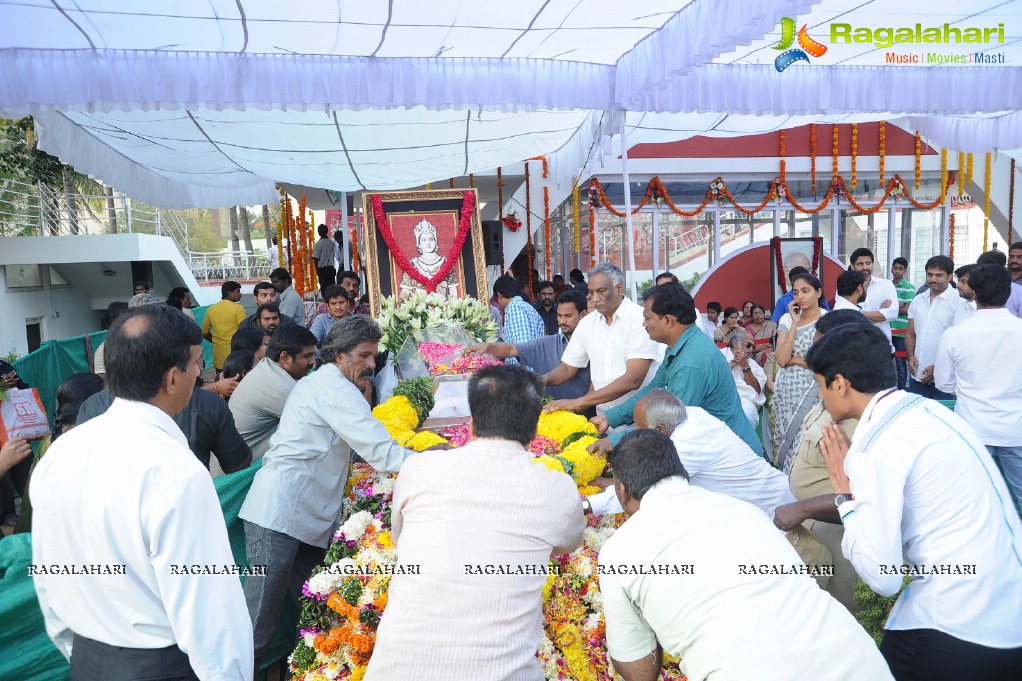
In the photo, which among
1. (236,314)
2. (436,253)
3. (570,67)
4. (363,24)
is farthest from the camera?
(236,314)

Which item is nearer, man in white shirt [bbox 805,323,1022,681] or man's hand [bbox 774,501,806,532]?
man in white shirt [bbox 805,323,1022,681]

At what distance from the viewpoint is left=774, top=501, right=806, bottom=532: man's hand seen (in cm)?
258

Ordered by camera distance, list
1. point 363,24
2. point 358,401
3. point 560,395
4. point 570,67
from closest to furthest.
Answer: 1. point 358,401
2. point 363,24
3. point 560,395
4. point 570,67

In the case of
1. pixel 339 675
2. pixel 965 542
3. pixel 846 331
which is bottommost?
pixel 339 675

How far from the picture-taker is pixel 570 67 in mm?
5641

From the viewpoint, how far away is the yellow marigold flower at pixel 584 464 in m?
3.09

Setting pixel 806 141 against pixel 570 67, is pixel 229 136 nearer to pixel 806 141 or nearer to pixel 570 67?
pixel 570 67

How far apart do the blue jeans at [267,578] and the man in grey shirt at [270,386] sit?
31.8 inches

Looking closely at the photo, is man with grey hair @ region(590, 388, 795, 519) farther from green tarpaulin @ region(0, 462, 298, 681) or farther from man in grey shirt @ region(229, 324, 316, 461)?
green tarpaulin @ region(0, 462, 298, 681)

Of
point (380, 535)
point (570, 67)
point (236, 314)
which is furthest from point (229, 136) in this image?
point (380, 535)

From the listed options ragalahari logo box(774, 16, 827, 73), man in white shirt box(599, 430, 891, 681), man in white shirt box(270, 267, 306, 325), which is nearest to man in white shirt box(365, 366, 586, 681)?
man in white shirt box(599, 430, 891, 681)

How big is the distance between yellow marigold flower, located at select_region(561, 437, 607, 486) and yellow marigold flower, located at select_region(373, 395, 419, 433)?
→ 965mm

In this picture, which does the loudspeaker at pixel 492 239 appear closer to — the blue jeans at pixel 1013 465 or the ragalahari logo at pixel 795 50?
the ragalahari logo at pixel 795 50

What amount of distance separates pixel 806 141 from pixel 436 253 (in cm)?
846
